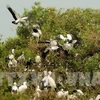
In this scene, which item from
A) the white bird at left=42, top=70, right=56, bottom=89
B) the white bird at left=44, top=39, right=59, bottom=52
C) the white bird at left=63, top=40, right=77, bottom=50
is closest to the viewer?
the white bird at left=42, top=70, right=56, bottom=89

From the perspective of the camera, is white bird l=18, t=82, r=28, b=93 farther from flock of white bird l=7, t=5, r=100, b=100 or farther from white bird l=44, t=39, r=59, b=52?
white bird l=44, t=39, r=59, b=52

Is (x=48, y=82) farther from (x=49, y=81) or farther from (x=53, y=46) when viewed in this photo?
(x=53, y=46)

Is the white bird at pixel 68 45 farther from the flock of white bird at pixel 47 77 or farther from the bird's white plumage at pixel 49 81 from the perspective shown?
the bird's white plumage at pixel 49 81

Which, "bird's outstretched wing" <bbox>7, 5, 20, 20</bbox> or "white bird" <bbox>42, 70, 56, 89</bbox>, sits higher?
"bird's outstretched wing" <bbox>7, 5, 20, 20</bbox>

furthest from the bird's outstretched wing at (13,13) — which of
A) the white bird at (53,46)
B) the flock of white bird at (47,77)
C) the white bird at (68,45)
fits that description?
the white bird at (68,45)

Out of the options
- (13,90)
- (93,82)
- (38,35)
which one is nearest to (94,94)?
(93,82)

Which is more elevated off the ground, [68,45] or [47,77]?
[68,45]

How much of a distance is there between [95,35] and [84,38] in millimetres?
484

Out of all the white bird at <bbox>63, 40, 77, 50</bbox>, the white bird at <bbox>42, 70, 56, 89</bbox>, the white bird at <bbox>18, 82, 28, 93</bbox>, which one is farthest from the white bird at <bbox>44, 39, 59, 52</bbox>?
the white bird at <bbox>18, 82, 28, 93</bbox>

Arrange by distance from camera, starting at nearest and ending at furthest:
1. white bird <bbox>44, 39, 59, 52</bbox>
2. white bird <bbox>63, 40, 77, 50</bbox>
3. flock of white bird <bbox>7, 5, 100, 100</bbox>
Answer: flock of white bird <bbox>7, 5, 100, 100</bbox>, white bird <bbox>44, 39, 59, 52</bbox>, white bird <bbox>63, 40, 77, 50</bbox>

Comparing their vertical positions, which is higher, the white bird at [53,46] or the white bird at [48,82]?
the white bird at [53,46]

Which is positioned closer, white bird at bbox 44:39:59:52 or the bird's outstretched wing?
white bird at bbox 44:39:59:52

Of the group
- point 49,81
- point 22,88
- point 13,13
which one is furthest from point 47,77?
point 13,13

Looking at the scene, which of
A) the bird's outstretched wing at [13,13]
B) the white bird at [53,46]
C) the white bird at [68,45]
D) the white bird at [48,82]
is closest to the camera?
the white bird at [48,82]
